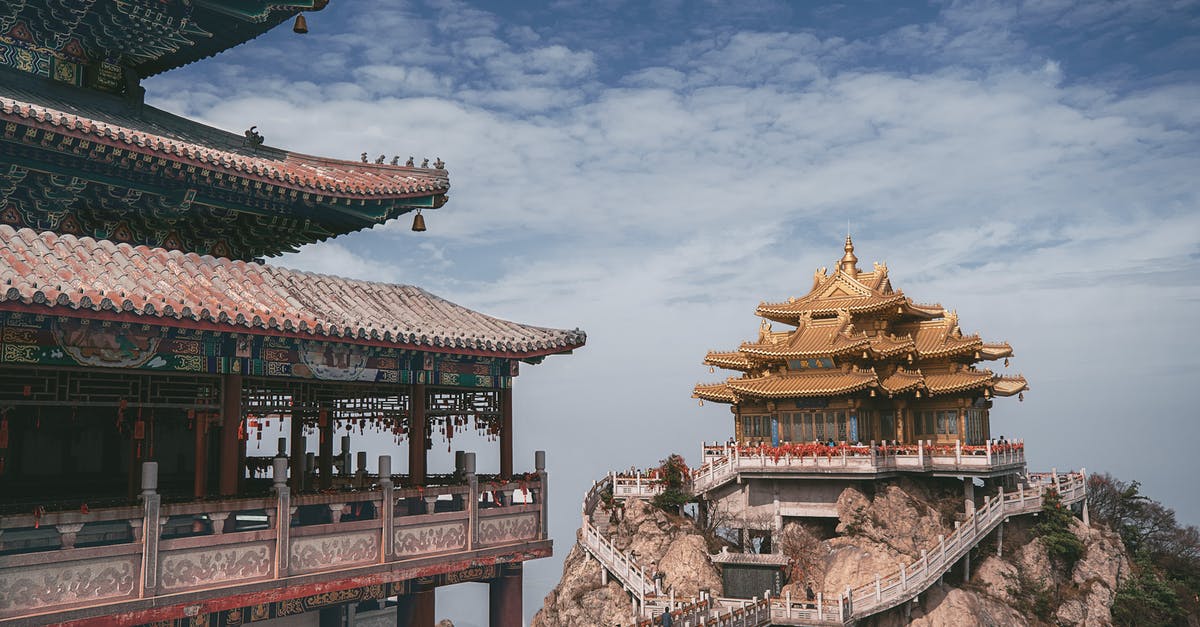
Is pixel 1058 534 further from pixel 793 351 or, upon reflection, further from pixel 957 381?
pixel 793 351

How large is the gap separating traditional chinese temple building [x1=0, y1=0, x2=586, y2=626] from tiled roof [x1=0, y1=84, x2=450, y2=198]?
0.17 feet

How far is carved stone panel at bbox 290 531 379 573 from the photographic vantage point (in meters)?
12.0

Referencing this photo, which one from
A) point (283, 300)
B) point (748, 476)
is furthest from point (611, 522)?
point (283, 300)

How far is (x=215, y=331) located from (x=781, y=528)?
3097cm

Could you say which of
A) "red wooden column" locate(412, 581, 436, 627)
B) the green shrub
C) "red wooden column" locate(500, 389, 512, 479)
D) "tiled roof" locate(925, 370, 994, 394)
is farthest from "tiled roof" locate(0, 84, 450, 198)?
the green shrub

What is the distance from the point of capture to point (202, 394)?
1259 centimetres

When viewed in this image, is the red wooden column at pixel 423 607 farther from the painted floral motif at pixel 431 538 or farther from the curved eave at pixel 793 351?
the curved eave at pixel 793 351

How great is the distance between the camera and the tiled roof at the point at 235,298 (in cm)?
1059

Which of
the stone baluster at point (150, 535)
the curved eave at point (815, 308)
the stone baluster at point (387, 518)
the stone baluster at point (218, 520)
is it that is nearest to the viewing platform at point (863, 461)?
the curved eave at point (815, 308)

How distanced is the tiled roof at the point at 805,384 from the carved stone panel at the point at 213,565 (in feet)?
103

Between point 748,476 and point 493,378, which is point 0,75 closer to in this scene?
point 493,378

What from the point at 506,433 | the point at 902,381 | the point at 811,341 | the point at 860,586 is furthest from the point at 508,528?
the point at 811,341

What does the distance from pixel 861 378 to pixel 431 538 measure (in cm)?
2971

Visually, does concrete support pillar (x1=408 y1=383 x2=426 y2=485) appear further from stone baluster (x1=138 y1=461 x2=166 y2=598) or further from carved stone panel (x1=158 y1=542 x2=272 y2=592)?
stone baluster (x1=138 y1=461 x2=166 y2=598)
